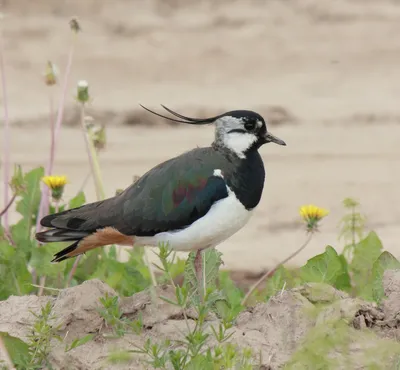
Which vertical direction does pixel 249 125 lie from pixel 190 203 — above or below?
above

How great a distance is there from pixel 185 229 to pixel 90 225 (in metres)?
0.40

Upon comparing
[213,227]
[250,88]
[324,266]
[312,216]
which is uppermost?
[213,227]

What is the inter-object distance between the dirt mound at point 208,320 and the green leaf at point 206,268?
1.11ft

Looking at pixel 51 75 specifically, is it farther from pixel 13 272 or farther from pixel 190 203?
pixel 190 203

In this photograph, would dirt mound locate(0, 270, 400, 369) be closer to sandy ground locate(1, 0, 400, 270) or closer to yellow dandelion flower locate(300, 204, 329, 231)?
yellow dandelion flower locate(300, 204, 329, 231)

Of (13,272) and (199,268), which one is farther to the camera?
(13,272)

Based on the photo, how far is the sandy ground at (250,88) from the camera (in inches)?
348

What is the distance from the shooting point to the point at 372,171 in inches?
366

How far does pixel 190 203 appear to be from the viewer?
464 cm

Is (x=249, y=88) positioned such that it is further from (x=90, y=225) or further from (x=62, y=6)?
(x=90, y=225)

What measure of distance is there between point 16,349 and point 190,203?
0.92 meters

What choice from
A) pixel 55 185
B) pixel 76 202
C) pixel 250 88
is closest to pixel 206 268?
pixel 55 185

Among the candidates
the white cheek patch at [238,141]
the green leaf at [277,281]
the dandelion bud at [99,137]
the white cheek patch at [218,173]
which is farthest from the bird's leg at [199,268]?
the dandelion bud at [99,137]

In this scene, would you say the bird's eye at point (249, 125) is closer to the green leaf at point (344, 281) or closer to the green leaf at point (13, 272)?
the green leaf at point (344, 281)
